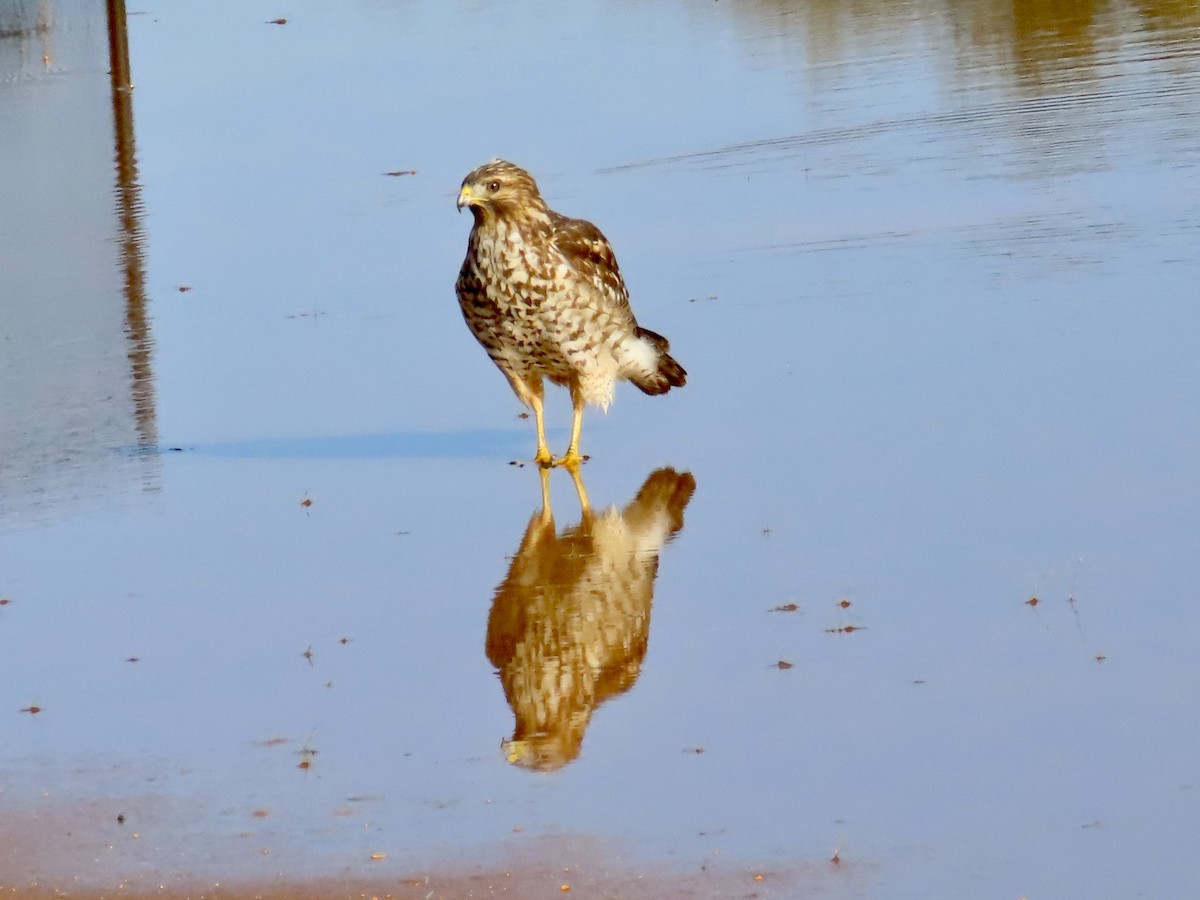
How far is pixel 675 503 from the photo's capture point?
8.62 meters

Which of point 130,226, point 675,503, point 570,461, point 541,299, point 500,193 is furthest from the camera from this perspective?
point 130,226

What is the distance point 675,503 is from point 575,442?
1.05 metres

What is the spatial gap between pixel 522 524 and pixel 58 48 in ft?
51.9

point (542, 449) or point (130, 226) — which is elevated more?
point (130, 226)

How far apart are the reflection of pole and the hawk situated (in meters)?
1.98

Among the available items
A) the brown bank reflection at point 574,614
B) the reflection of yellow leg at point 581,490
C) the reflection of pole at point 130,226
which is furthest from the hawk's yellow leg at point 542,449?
the reflection of pole at point 130,226

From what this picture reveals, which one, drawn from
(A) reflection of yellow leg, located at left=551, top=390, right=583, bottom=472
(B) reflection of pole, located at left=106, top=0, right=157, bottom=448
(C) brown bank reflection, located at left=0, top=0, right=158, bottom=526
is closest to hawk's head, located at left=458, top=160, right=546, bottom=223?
(A) reflection of yellow leg, located at left=551, top=390, right=583, bottom=472

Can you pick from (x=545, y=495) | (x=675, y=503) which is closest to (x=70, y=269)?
(x=545, y=495)

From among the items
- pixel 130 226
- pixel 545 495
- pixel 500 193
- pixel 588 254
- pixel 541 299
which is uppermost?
pixel 500 193

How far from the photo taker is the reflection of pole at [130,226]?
11250mm

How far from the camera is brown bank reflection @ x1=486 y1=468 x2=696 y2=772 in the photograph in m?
6.42

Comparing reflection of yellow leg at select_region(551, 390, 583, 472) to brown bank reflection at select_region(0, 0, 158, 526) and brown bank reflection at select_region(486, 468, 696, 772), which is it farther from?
brown bank reflection at select_region(0, 0, 158, 526)

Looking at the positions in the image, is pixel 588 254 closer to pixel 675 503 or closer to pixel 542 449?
pixel 542 449

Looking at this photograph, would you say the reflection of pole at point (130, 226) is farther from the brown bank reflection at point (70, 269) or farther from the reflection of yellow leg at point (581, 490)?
the reflection of yellow leg at point (581, 490)
